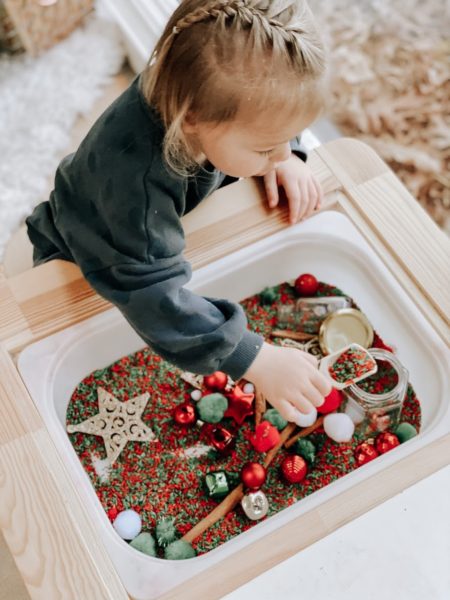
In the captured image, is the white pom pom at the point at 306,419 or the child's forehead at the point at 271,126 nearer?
the child's forehead at the point at 271,126

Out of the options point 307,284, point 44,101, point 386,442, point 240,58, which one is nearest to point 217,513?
point 386,442

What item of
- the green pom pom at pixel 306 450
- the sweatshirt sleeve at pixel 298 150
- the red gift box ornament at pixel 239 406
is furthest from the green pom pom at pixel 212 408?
the sweatshirt sleeve at pixel 298 150

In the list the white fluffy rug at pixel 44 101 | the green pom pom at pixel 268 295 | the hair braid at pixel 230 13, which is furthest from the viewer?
the white fluffy rug at pixel 44 101

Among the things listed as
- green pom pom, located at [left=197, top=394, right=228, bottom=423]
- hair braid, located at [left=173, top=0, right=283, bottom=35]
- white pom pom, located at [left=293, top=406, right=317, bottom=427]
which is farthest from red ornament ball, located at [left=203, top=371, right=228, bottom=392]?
hair braid, located at [left=173, top=0, right=283, bottom=35]

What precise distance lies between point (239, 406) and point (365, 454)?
0.19m

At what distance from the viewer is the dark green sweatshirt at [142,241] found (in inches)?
30.3

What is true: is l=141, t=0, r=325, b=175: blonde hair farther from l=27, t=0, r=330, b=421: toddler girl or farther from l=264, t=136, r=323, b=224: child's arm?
l=264, t=136, r=323, b=224: child's arm

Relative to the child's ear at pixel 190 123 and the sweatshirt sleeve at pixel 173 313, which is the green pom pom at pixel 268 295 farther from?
the child's ear at pixel 190 123

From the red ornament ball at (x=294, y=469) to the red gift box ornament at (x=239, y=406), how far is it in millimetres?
94

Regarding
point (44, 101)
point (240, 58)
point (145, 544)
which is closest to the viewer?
point (240, 58)

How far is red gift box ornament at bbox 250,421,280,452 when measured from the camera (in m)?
Answer: 0.94

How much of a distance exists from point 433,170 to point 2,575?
124 centimetres

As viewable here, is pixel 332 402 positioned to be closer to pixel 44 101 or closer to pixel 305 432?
pixel 305 432

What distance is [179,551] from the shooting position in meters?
0.85
